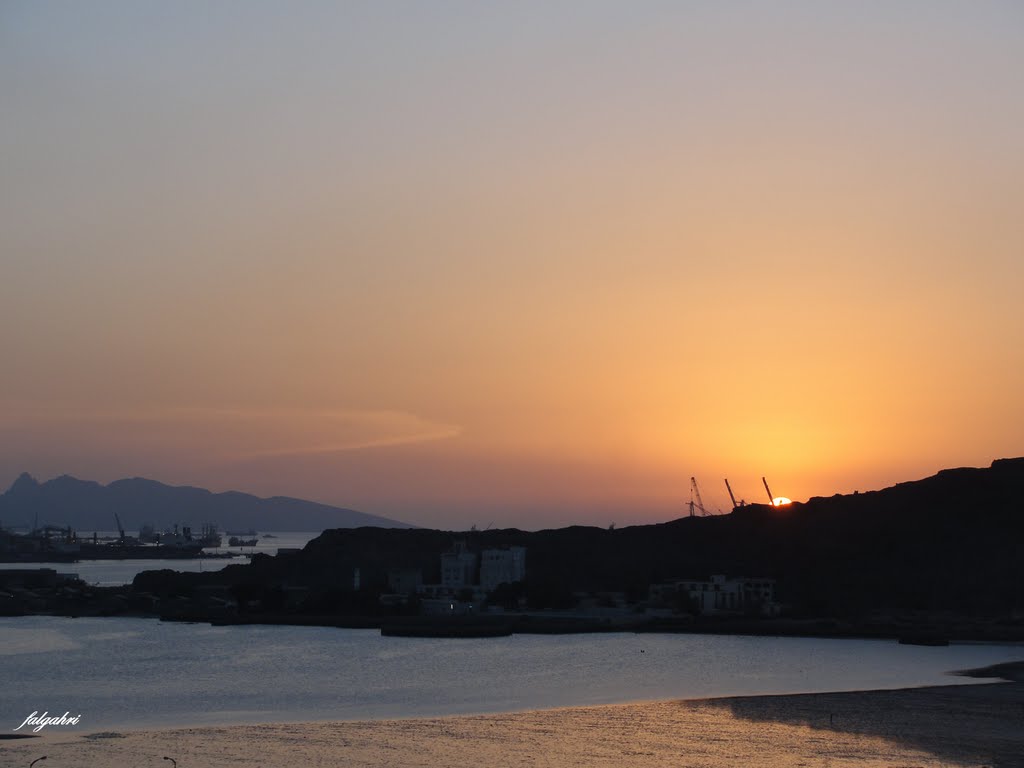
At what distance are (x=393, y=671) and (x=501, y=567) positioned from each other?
96.1 feet

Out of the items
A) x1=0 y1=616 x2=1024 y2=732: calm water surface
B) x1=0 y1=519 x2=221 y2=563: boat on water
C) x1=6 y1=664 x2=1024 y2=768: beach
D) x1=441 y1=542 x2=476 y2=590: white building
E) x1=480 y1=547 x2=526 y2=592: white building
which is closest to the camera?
x1=6 y1=664 x2=1024 y2=768: beach

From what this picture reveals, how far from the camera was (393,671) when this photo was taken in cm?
3575

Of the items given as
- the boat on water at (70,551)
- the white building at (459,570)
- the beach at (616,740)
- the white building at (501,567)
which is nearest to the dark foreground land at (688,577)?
the white building at (501,567)

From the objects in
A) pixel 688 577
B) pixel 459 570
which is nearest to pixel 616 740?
pixel 459 570

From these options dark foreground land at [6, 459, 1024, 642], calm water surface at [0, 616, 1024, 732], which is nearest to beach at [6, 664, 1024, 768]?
calm water surface at [0, 616, 1024, 732]

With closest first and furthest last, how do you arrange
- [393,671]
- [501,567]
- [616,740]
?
[616,740], [393,671], [501,567]

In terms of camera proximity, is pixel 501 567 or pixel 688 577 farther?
pixel 688 577

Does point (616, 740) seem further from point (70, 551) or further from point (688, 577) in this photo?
point (70, 551)

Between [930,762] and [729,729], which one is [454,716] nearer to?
[729,729]

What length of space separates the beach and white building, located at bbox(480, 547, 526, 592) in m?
36.8

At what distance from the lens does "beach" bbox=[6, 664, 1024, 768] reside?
21.3 meters

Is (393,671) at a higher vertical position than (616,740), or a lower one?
higher

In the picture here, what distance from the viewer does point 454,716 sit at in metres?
26.3

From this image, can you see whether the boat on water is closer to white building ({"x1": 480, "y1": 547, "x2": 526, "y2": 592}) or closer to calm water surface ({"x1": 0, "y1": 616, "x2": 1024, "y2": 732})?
white building ({"x1": 480, "y1": 547, "x2": 526, "y2": 592})
